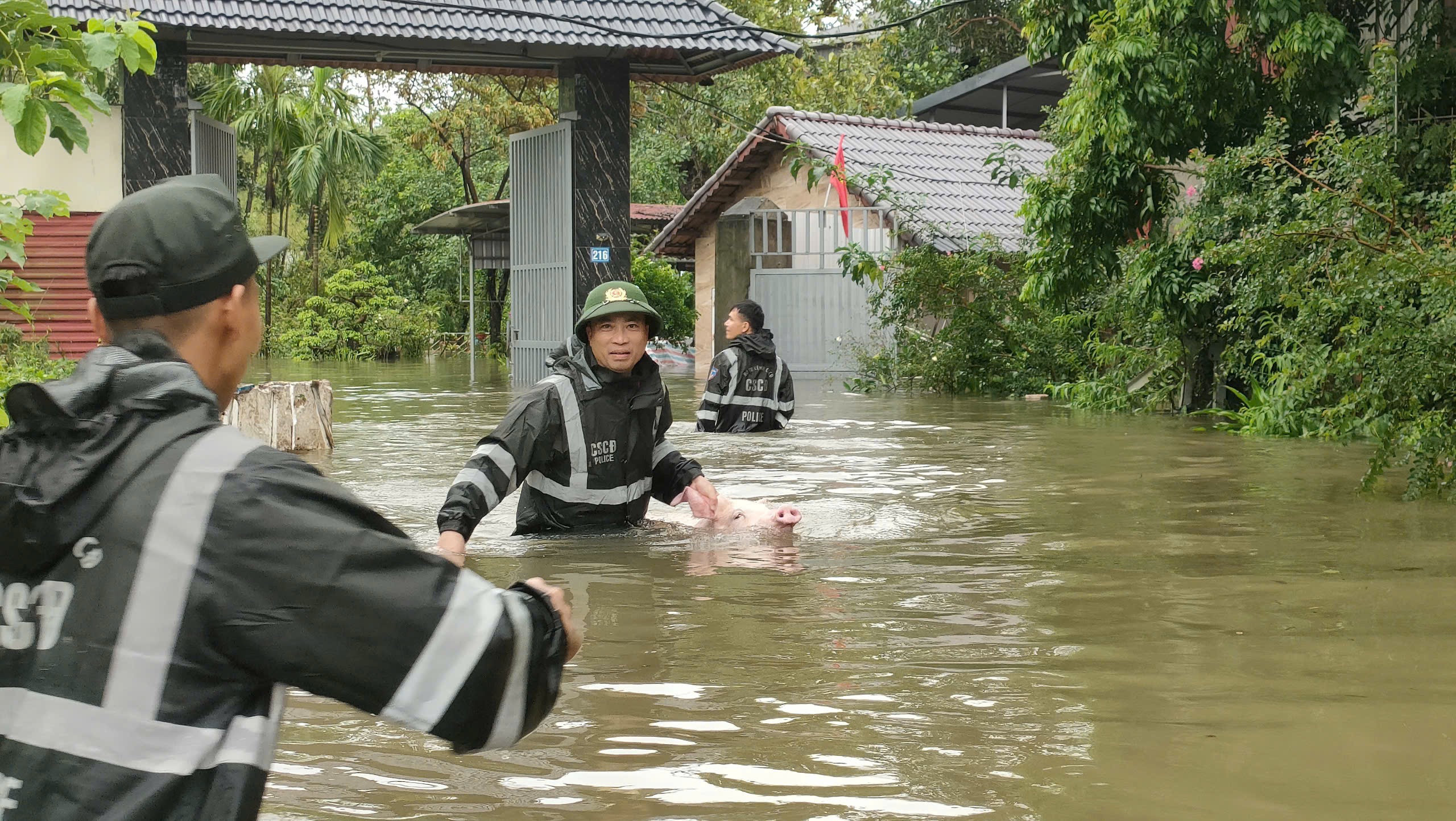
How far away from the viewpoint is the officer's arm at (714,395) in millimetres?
13828

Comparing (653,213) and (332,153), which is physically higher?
(332,153)

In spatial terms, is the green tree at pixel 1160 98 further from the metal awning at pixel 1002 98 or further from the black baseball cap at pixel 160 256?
the metal awning at pixel 1002 98

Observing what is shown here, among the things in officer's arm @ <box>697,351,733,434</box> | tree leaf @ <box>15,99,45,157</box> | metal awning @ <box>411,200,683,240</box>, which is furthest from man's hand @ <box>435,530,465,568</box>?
metal awning @ <box>411,200,683,240</box>

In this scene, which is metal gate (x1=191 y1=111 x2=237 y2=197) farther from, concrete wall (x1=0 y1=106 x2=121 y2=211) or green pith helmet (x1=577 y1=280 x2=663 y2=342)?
green pith helmet (x1=577 y1=280 x2=663 y2=342)

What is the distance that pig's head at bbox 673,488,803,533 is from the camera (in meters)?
7.31

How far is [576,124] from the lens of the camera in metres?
17.2

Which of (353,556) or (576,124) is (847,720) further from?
(576,124)

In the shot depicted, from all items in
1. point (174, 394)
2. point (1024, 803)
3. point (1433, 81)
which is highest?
point (1433, 81)

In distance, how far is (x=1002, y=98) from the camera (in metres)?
30.3

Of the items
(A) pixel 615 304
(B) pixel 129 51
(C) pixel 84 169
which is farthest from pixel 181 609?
(C) pixel 84 169

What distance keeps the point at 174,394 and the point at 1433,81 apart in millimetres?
13156

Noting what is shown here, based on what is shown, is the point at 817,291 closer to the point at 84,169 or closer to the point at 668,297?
the point at 668,297

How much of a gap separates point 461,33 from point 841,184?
834 cm

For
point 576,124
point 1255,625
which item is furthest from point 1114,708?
point 576,124
